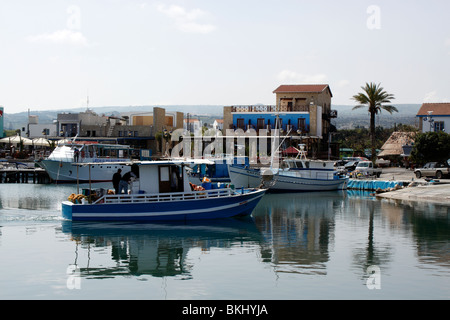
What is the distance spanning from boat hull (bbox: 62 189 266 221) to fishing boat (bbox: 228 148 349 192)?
18741 mm

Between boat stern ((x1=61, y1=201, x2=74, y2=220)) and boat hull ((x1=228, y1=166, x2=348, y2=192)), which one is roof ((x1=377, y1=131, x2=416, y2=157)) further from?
boat stern ((x1=61, y1=201, x2=74, y2=220))

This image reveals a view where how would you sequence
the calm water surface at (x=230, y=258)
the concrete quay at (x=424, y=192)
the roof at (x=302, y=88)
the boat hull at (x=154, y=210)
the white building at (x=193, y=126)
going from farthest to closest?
the white building at (x=193, y=126), the roof at (x=302, y=88), the concrete quay at (x=424, y=192), the boat hull at (x=154, y=210), the calm water surface at (x=230, y=258)

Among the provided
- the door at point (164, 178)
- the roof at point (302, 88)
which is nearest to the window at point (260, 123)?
the roof at point (302, 88)

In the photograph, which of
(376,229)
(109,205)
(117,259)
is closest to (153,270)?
(117,259)

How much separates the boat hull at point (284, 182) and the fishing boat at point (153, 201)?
17.2 metres

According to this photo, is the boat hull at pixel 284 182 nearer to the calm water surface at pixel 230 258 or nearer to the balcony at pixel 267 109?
the calm water surface at pixel 230 258

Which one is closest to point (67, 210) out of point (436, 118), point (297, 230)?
point (297, 230)

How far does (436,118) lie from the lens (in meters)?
67.9

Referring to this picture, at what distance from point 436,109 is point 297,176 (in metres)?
27.1

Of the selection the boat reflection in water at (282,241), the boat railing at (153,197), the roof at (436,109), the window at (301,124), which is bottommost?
the boat reflection in water at (282,241)

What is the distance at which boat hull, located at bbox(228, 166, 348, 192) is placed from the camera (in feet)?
155

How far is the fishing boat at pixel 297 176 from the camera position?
47.6 meters

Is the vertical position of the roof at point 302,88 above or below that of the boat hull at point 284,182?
above
